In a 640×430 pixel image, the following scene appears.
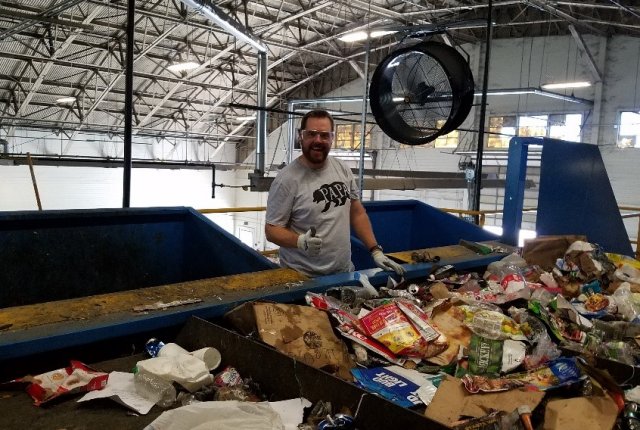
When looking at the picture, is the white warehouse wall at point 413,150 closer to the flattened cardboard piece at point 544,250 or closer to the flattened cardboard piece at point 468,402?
the flattened cardboard piece at point 544,250

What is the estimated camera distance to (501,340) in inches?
67.8

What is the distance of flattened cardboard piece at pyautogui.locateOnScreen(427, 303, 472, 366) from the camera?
179 cm

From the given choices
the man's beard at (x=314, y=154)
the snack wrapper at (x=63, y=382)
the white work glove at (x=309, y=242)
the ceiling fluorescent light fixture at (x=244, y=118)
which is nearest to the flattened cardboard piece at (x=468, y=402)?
the snack wrapper at (x=63, y=382)

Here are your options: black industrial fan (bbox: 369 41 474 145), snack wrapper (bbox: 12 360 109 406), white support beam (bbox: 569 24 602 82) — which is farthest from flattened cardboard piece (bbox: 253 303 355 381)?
white support beam (bbox: 569 24 602 82)

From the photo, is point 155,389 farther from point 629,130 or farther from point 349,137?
point 349,137

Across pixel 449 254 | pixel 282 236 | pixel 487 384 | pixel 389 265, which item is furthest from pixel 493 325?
pixel 449 254

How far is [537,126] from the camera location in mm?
13570

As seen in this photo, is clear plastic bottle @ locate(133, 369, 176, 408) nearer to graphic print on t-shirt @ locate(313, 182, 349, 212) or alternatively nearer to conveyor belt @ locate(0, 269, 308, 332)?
conveyor belt @ locate(0, 269, 308, 332)

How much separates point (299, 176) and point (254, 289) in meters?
0.78

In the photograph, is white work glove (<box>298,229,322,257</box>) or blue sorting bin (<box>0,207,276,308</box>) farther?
blue sorting bin (<box>0,207,276,308</box>)

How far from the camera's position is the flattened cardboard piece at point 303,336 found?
166cm

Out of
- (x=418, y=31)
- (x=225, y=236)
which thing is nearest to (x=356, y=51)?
(x=418, y=31)

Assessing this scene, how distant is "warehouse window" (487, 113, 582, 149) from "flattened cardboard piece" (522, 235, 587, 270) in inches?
381

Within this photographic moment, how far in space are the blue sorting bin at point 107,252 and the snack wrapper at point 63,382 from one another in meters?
1.18
